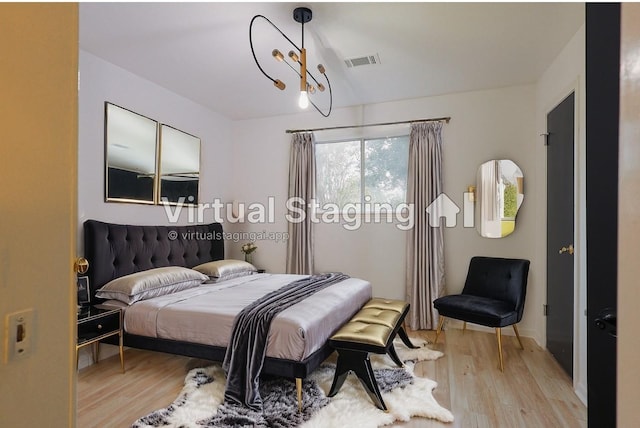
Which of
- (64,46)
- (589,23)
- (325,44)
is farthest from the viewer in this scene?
(325,44)

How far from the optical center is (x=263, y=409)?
2.14m

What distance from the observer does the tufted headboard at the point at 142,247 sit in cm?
287

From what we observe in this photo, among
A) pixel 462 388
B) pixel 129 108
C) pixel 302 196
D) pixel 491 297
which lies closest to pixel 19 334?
pixel 462 388

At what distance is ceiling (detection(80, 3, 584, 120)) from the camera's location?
2320mm

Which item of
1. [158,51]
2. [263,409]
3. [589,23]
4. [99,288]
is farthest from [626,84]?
[99,288]

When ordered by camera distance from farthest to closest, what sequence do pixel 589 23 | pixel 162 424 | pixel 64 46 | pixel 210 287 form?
1. pixel 210 287
2. pixel 162 424
3. pixel 589 23
4. pixel 64 46

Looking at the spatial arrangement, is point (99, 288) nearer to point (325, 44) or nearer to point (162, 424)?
point (162, 424)

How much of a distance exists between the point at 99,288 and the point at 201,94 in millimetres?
2295

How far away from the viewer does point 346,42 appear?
2.75 meters

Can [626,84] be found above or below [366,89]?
below

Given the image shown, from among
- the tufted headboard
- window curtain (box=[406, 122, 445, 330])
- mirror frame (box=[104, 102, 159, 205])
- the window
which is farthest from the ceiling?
the tufted headboard

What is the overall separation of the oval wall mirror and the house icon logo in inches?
9.8

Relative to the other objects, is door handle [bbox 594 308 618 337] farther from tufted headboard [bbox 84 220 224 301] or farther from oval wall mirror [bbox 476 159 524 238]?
tufted headboard [bbox 84 220 224 301]

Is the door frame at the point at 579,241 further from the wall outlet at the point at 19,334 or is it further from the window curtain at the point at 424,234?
the wall outlet at the point at 19,334
